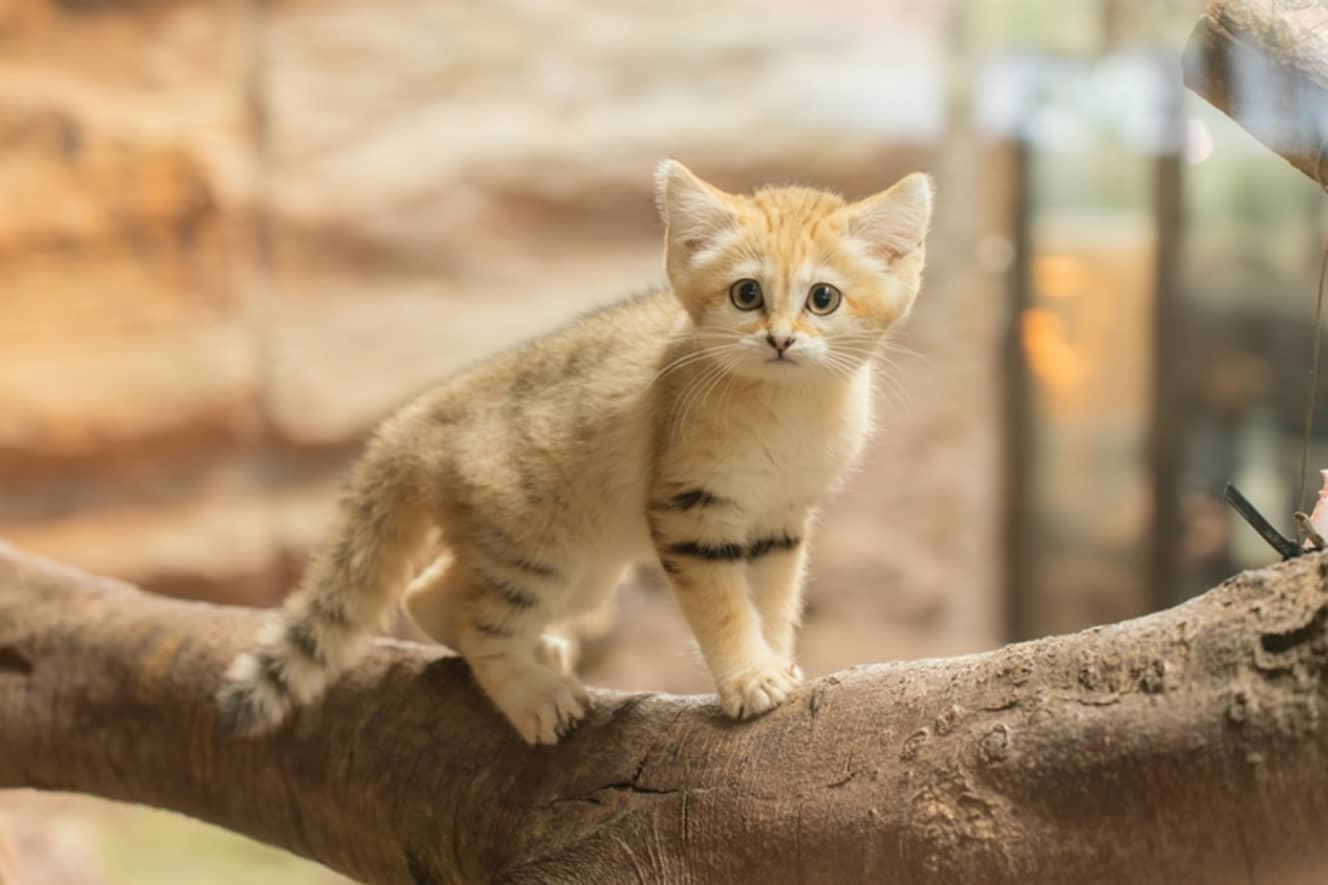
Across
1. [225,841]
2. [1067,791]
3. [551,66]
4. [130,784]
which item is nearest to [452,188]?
[551,66]

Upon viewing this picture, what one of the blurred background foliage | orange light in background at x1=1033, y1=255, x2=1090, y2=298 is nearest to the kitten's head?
the blurred background foliage

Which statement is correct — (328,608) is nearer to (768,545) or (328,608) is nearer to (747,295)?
(768,545)

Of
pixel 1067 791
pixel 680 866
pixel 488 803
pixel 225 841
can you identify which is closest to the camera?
pixel 1067 791

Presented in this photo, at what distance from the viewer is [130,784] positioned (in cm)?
250

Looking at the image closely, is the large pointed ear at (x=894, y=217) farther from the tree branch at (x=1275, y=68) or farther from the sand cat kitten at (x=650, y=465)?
the tree branch at (x=1275, y=68)

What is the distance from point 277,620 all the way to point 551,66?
9.33ft

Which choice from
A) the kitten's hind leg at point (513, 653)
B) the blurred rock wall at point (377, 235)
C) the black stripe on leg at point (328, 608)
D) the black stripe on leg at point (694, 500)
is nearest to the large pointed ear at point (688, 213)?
the black stripe on leg at point (694, 500)

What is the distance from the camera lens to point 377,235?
459 cm

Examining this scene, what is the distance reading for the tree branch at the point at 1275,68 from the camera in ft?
4.75

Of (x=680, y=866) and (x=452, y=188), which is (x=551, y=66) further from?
(x=680, y=866)

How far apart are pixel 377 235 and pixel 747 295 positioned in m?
2.88

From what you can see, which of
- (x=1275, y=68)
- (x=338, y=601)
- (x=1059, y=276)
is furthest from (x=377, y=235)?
(x=1275, y=68)

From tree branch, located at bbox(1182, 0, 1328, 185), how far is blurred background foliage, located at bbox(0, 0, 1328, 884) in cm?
273

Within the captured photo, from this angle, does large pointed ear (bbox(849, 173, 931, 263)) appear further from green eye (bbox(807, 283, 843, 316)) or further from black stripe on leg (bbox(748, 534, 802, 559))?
black stripe on leg (bbox(748, 534, 802, 559))
